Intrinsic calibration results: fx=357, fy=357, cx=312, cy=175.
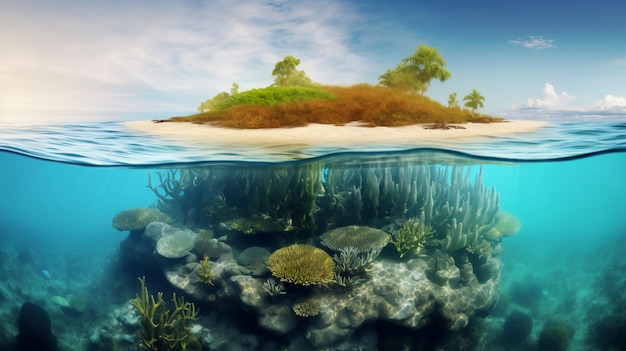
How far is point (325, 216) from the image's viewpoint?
929 cm

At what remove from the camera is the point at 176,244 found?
884 cm

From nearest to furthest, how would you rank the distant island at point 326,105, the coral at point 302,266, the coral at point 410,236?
the distant island at point 326,105, the coral at point 302,266, the coral at point 410,236

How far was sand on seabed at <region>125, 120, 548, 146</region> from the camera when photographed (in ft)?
20.7

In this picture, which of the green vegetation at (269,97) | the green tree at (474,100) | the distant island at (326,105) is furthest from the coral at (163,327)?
the green tree at (474,100)

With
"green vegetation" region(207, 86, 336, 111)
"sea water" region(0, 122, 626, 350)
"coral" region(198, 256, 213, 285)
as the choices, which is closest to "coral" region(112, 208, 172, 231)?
"sea water" region(0, 122, 626, 350)

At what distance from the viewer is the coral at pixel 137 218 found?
34.4 ft

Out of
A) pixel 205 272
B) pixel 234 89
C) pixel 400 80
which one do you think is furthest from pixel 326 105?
pixel 205 272

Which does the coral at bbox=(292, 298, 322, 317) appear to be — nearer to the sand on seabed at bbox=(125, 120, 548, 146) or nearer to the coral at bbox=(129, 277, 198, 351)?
the coral at bbox=(129, 277, 198, 351)

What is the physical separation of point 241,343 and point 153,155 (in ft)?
15.6

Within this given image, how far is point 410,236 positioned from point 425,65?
13.7 ft

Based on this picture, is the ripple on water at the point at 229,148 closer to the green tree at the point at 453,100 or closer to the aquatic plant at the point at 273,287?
the green tree at the point at 453,100

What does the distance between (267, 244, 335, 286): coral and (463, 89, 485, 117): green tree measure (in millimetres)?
3984

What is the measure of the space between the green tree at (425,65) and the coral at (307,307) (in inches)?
178

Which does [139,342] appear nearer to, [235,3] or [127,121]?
[127,121]
